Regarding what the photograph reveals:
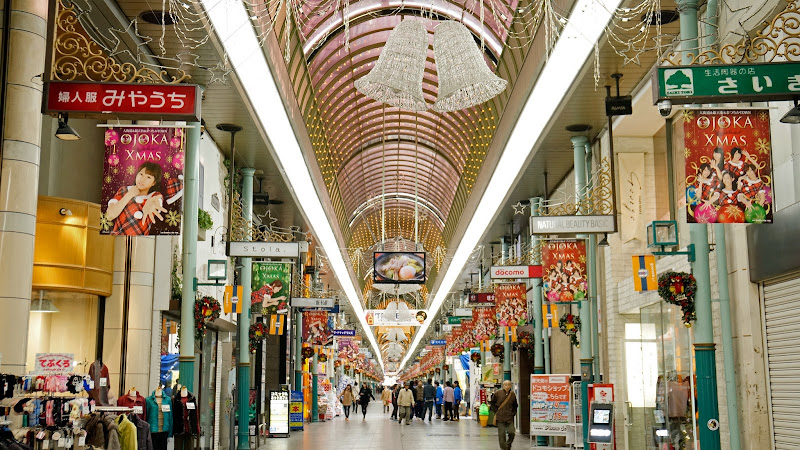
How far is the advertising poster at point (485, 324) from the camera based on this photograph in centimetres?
2269

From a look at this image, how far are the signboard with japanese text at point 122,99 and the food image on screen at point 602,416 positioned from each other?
7.68m

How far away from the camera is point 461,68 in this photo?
218 inches

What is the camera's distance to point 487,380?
2888 cm

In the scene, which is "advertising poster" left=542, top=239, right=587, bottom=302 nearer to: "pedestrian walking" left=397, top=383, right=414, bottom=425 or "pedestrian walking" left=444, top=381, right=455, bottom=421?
"pedestrian walking" left=397, top=383, right=414, bottom=425

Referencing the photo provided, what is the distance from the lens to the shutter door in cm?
820

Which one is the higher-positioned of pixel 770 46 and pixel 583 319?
pixel 770 46

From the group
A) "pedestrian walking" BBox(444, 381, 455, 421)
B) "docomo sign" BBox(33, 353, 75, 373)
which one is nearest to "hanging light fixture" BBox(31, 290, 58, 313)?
"docomo sign" BBox(33, 353, 75, 373)

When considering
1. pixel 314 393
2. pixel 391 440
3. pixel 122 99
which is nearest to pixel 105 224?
pixel 122 99

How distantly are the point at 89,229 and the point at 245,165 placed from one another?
5.55m

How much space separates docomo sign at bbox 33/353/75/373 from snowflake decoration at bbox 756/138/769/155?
22.2 feet

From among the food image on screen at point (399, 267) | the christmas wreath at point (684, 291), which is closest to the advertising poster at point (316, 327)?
the food image on screen at point (399, 267)

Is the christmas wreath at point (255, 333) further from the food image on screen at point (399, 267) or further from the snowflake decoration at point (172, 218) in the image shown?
the snowflake decoration at point (172, 218)

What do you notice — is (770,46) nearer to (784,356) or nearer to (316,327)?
(784,356)

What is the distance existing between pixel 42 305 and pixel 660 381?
850cm
